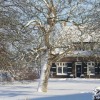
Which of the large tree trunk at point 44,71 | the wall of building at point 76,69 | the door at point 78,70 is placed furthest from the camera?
the door at point 78,70

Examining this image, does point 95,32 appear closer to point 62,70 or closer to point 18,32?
point 18,32

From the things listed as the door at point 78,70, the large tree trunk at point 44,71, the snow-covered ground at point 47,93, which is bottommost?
the snow-covered ground at point 47,93

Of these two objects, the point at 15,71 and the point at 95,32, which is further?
the point at 95,32

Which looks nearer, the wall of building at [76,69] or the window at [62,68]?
the wall of building at [76,69]

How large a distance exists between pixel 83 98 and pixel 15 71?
11169mm

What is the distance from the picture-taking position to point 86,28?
2798 cm

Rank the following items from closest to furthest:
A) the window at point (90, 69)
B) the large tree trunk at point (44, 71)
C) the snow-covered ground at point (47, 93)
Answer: the snow-covered ground at point (47, 93) → the large tree trunk at point (44, 71) → the window at point (90, 69)

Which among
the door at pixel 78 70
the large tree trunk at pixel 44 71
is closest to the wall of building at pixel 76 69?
the door at pixel 78 70

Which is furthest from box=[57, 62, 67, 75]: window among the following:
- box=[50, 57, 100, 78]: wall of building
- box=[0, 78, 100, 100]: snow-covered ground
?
box=[0, 78, 100, 100]: snow-covered ground

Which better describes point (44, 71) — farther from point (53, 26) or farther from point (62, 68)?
point (62, 68)

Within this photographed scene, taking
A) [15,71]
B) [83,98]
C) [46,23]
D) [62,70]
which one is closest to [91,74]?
[62,70]

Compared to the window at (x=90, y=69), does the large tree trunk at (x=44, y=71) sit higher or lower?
lower

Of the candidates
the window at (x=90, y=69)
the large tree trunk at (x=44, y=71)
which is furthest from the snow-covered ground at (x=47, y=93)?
the window at (x=90, y=69)

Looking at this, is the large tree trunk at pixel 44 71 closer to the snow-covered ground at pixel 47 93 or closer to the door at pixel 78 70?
the snow-covered ground at pixel 47 93
